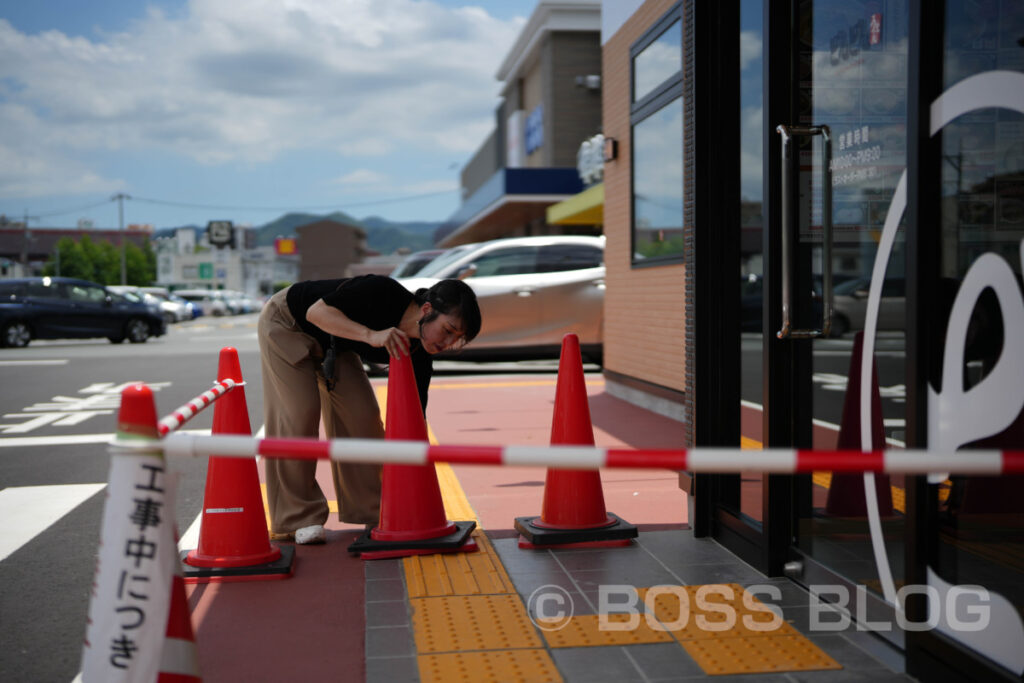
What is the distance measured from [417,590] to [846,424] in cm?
235

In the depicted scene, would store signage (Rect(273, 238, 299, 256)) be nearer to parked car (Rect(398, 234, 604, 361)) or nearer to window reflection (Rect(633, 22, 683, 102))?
parked car (Rect(398, 234, 604, 361))

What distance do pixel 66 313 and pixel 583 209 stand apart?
13272 millimetres

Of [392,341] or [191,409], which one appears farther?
[392,341]

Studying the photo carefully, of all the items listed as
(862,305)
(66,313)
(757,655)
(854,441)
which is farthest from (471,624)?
(66,313)

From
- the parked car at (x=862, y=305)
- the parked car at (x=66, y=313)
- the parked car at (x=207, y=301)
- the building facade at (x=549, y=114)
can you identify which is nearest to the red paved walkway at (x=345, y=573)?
the parked car at (x=862, y=305)

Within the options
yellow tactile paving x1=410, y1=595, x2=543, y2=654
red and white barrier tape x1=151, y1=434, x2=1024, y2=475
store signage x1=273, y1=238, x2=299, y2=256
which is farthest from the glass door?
store signage x1=273, y1=238, x2=299, y2=256

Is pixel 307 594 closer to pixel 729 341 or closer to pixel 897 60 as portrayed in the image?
pixel 729 341

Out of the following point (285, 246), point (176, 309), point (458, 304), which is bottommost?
point (176, 309)

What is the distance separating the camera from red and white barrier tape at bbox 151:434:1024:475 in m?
2.14

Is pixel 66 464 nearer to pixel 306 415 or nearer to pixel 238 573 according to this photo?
pixel 306 415

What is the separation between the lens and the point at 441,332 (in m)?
4.23

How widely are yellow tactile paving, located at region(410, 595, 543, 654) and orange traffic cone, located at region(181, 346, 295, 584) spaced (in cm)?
85

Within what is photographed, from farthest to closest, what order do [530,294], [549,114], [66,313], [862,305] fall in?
[549,114] < [66,313] < [862,305] < [530,294]

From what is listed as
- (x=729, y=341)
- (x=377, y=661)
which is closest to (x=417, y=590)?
(x=377, y=661)
